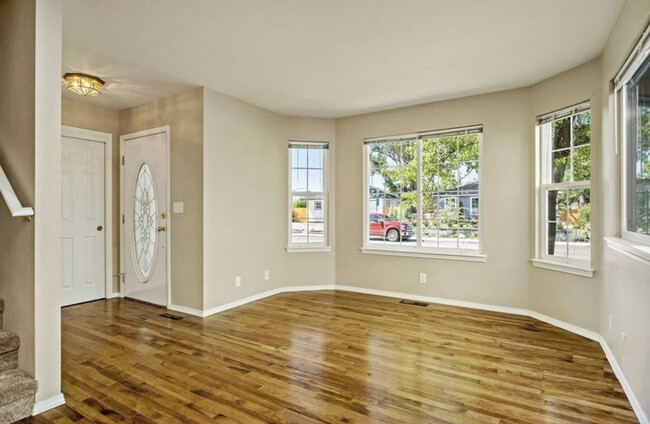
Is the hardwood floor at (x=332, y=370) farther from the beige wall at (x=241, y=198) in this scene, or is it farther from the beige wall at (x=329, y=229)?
the beige wall at (x=329, y=229)

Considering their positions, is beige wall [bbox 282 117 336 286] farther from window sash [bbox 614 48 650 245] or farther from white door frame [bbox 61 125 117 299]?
window sash [bbox 614 48 650 245]

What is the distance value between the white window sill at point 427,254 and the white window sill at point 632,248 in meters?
1.50

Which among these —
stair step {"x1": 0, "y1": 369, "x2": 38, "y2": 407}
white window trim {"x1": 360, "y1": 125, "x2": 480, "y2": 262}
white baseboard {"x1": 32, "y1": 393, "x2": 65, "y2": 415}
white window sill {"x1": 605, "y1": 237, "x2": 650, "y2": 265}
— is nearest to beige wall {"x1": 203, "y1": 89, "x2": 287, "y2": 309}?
white window trim {"x1": 360, "y1": 125, "x2": 480, "y2": 262}

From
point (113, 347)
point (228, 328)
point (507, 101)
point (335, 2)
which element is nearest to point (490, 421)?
point (228, 328)

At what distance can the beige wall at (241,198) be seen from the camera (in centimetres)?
397

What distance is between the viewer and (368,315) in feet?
12.9

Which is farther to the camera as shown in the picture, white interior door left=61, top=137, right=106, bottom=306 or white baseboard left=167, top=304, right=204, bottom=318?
white interior door left=61, top=137, right=106, bottom=306

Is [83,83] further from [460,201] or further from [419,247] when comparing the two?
[460,201]

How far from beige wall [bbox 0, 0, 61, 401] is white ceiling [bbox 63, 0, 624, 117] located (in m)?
0.39

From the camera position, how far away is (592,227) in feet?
10.5

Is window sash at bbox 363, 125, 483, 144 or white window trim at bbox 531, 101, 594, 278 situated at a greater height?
window sash at bbox 363, 125, 483, 144

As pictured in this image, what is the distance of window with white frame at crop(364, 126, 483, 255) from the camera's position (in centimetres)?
428

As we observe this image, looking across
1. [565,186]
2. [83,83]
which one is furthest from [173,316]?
[565,186]

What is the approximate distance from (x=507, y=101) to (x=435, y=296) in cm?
243
